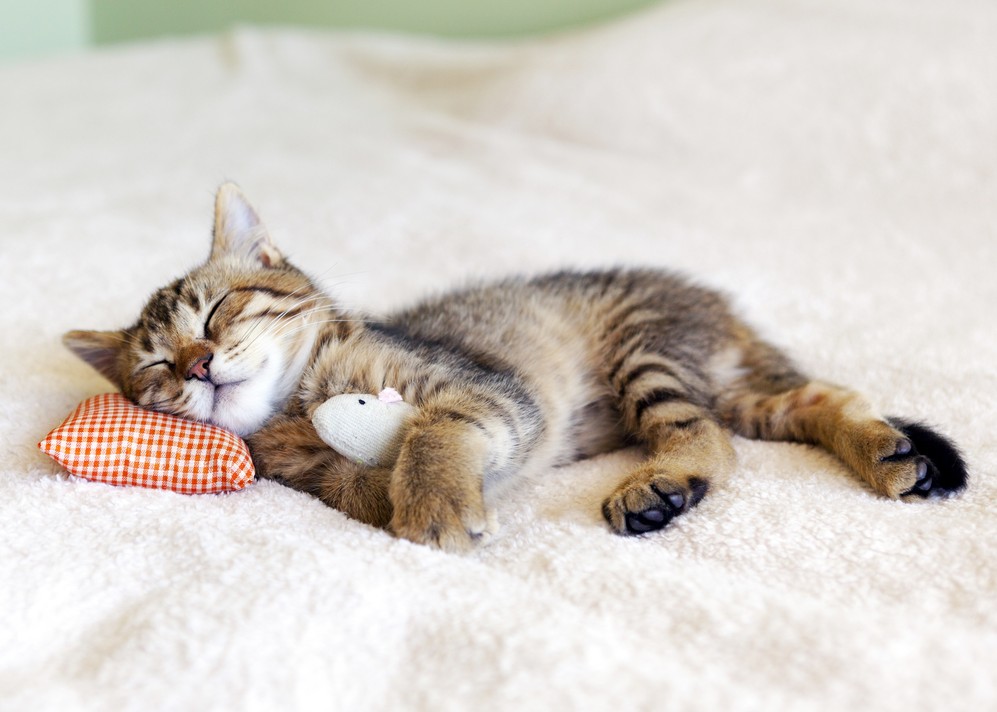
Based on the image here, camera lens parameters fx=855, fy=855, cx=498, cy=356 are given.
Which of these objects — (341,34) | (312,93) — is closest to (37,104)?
(312,93)

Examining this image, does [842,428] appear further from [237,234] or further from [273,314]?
[237,234]

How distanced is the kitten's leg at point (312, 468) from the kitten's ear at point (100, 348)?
31cm

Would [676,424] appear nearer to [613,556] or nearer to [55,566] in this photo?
[613,556]

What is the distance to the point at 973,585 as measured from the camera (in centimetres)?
92

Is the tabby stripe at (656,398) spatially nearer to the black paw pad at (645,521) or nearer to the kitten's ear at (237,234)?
the black paw pad at (645,521)

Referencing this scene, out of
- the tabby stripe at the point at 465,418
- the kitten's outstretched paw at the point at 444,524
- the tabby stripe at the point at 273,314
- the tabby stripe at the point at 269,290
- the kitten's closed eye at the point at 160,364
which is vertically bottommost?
the kitten's closed eye at the point at 160,364

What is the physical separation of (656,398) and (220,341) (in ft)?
2.39

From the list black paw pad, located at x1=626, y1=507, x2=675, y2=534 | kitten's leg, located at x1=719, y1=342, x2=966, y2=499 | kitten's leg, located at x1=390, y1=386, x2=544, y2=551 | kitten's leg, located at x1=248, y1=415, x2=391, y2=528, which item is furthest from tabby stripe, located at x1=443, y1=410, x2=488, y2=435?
kitten's leg, located at x1=719, y1=342, x2=966, y2=499

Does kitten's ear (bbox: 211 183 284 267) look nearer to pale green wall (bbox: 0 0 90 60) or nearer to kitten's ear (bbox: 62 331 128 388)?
kitten's ear (bbox: 62 331 128 388)

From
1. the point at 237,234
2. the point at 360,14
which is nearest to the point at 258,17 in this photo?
the point at 360,14

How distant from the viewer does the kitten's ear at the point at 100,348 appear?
4.58 ft

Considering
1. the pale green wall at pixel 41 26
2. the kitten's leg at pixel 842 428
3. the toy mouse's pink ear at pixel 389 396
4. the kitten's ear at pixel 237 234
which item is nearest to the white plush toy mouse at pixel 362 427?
the toy mouse's pink ear at pixel 389 396

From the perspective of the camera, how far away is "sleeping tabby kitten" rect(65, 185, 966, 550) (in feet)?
3.86

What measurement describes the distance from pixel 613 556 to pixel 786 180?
185cm
